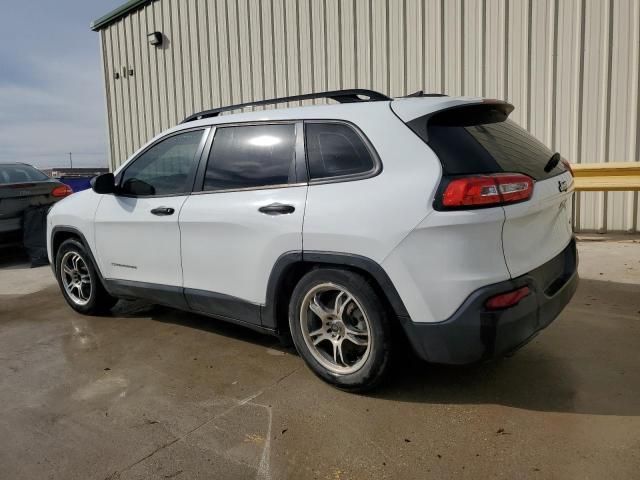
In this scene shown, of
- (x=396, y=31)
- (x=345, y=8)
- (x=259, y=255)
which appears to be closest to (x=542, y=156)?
(x=259, y=255)

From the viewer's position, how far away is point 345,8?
8742 millimetres

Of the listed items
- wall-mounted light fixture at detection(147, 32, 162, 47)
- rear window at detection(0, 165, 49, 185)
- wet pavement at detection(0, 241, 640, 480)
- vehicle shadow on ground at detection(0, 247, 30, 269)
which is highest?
wall-mounted light fixture at detection(147, 32, 162, 47)

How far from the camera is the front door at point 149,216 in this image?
12.5ft

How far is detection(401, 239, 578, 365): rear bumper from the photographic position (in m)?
2.49

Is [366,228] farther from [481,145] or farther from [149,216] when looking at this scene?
[149,216]

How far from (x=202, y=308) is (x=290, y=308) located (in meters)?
0.88

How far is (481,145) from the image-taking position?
8.79ft

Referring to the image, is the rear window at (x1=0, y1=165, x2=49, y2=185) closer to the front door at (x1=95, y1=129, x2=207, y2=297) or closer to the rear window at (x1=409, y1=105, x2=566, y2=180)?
the front door at (x1=95, y1=129, x2=207, y2=297)

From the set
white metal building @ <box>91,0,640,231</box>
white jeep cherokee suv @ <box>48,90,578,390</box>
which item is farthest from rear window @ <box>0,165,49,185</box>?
white jeep cherokee suv @ <box>48,90,578,390</box>

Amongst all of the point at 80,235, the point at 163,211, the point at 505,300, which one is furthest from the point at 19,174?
the point at 505,300

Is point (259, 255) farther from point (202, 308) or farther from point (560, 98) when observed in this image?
point (560, 98)

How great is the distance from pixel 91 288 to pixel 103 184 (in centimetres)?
110

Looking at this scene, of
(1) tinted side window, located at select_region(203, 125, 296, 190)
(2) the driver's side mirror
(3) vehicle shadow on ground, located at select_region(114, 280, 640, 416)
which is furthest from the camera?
(2) the driver's side mirror

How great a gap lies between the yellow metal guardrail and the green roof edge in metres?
10.5
